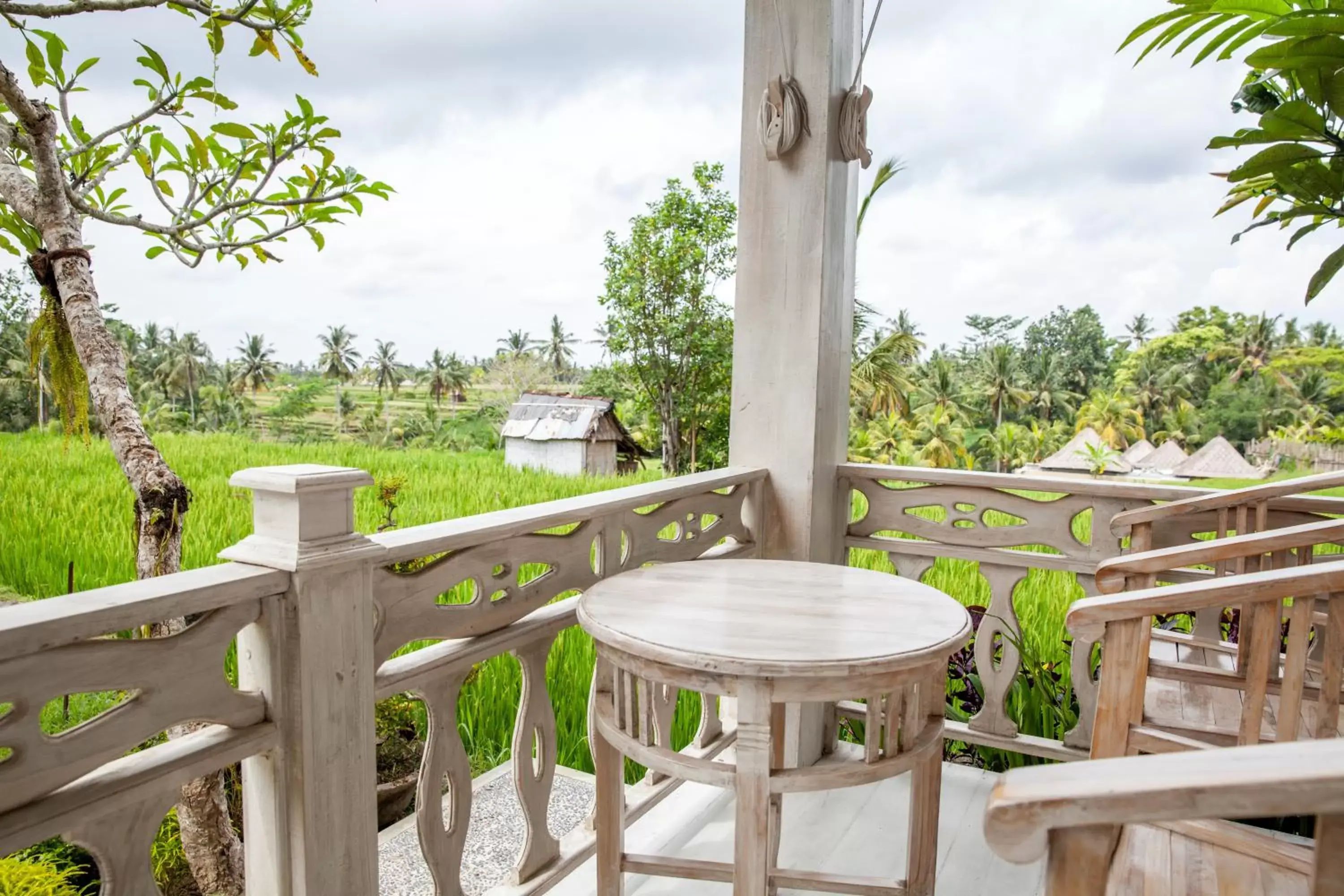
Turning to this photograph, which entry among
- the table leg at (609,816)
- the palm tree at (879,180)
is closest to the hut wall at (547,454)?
the palm tree at (879,180)

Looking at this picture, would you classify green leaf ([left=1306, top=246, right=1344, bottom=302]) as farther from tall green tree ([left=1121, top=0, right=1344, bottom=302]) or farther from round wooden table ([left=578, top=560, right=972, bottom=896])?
round wooden table ([left=578, top=560, right=972, bottom=896])

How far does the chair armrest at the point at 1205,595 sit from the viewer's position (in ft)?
3.12

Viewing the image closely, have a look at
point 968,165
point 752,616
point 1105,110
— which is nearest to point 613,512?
point 752,616

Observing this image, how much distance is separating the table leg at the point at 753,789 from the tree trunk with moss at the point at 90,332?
4.51 feet

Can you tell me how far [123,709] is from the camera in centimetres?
88

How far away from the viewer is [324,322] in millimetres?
3104

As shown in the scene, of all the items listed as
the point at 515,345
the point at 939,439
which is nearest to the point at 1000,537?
the point at 515,345

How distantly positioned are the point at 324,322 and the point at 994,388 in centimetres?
481

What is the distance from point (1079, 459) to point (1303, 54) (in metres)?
5.78

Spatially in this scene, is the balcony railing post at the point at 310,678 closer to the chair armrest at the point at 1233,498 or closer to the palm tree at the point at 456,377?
the chair armrest at the point at 1233,498

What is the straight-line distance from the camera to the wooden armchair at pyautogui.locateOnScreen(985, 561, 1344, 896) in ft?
1.38

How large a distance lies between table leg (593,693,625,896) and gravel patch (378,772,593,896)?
1.47ft

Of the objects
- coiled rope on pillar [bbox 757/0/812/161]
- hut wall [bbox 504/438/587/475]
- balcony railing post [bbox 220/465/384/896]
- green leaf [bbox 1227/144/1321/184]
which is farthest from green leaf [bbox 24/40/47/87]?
green leaf [bbox 1227/144/1321/184]

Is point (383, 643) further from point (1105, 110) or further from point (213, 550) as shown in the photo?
point (1105, 110)
